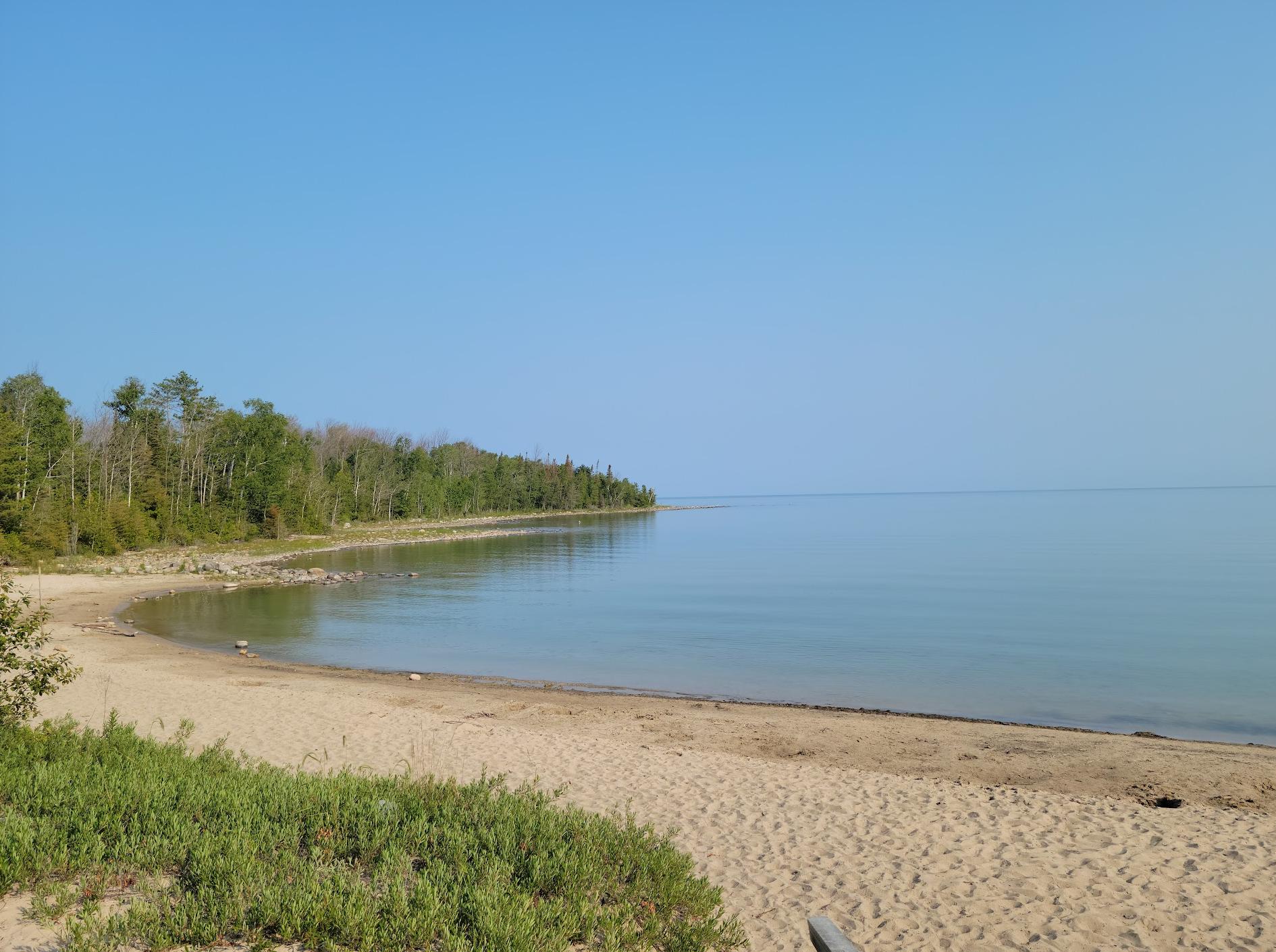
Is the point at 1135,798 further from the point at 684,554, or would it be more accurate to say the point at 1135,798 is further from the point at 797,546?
the point at 797,546

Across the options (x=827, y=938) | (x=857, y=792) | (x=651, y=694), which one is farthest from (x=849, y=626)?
(x=827, y=938)

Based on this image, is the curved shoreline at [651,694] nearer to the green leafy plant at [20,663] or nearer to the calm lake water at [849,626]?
the calm lake water at [849,626]

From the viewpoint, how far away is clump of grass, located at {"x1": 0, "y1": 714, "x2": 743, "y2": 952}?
4949mm

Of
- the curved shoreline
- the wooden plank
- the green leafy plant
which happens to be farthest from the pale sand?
the green leafy plant

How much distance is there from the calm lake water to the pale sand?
305cm

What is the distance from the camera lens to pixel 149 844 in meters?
5.77

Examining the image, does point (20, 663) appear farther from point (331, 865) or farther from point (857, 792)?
point (857, 792)

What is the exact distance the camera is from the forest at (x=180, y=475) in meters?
44.9

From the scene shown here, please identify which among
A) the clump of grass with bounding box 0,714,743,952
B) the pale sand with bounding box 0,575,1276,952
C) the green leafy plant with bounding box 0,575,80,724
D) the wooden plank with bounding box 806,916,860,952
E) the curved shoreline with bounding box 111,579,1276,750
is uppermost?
the green leafy plant with bounding box 0,575,80,724

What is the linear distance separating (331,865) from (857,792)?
7.41 m

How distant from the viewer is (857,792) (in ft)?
35.8

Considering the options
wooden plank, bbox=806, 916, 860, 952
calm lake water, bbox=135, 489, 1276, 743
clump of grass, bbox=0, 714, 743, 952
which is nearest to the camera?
wooden plank, bbox=806, 916, 860, 952

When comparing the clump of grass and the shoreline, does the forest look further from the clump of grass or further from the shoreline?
the clump of grass

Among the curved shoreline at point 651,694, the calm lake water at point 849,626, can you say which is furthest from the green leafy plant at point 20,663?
the calm lake water at point 849,626
